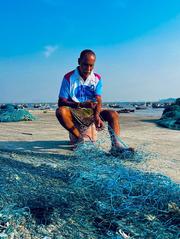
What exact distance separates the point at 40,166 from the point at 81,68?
1.75 m

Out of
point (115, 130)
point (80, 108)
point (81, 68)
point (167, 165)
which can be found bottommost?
point (167, 165)

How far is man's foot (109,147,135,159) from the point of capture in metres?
3.56

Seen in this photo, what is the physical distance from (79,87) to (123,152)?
138cm

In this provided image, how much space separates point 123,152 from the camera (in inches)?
142

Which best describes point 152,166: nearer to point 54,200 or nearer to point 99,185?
point 99,185

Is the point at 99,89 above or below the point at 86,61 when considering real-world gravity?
below

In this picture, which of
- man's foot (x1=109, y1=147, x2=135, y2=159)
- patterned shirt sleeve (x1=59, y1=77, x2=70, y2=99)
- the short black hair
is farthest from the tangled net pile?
the short black hair

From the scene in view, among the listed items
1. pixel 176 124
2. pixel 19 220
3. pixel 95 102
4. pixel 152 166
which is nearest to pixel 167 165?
pixel 152 166

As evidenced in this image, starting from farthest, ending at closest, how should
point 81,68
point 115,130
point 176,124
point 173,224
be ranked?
point 176,124 → point 81,68 → point 115,130 → point 173,224

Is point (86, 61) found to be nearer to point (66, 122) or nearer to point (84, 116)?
point (84, 116)

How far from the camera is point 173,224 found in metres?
1.86

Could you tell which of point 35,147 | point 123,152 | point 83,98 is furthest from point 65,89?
point 123,152

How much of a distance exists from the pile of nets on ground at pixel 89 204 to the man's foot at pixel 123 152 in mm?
689

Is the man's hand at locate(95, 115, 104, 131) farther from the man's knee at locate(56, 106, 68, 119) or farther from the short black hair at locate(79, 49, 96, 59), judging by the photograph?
the short black hair at locate(79, 49, 96, 59)
